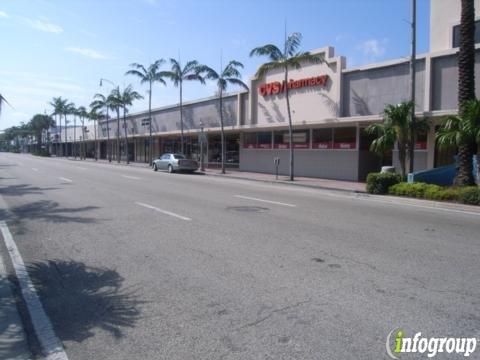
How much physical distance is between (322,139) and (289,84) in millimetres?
4241

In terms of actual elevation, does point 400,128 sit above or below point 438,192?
above

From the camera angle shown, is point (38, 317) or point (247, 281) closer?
point (38, 317)

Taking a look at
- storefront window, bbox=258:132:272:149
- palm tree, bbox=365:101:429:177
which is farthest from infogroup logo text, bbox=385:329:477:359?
storefront window, bbox=258:132:272:149

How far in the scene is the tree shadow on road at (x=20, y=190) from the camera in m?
16.0

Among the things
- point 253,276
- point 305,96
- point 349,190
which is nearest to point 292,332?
point 253,276

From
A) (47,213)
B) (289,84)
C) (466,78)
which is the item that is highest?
(289,84)

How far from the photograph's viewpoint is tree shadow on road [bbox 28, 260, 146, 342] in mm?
4266

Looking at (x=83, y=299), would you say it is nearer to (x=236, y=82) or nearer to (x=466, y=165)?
(x=466, y=165)

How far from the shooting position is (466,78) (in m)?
14.8

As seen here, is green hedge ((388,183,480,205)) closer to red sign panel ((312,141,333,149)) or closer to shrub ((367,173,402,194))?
shrub ((367,173,402,194))

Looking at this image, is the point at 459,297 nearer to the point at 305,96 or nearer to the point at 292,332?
the point at 292,332

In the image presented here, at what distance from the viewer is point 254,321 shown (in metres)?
4.28

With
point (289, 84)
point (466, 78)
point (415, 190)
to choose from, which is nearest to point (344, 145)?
point (289, 84)

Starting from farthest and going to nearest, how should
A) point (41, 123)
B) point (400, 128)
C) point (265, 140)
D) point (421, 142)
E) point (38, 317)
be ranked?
point (41, 123)
point (265, 140)
point (421, 142)
point (400, 128)
point (38, 317)
